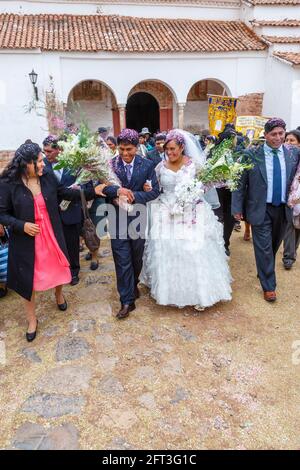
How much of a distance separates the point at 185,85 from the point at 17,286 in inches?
612

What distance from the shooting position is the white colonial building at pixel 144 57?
15289 millimetres

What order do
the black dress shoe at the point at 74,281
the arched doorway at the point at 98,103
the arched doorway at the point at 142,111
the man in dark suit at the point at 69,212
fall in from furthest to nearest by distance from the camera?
1. the arched doorway at the point at 142,111
2. the arched doorway at the point at 98,103
3. the black dress shoe at the point at 74,281
4. the man in dark suit at the point at 69,212

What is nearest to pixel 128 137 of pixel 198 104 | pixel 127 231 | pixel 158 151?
pixel 127 231

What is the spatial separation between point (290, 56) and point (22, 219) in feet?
53.0

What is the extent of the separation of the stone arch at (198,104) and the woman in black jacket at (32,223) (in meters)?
16.8

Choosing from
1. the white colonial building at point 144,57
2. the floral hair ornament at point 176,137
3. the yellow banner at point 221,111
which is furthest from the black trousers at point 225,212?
the white colonial building at point 144,57

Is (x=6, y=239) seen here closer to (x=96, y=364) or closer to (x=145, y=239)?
(x=145, y=239)

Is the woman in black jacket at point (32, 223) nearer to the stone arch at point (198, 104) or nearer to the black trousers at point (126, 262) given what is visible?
the black trousers at point (126, 262)

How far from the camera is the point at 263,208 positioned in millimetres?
4336

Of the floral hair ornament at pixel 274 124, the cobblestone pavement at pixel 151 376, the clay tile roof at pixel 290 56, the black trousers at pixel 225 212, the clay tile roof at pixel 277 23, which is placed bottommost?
the cobblestone pavement at pixel 151 376

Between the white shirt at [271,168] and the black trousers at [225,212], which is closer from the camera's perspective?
the white shirt at [271,168]

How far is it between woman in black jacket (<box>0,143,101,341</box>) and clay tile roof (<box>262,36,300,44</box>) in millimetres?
16199

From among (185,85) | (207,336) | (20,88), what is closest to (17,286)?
(207,336)

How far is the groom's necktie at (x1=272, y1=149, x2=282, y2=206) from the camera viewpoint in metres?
4.26
